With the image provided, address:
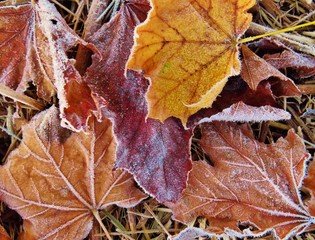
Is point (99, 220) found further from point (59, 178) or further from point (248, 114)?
point (248, 114)

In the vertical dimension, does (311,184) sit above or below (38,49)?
below

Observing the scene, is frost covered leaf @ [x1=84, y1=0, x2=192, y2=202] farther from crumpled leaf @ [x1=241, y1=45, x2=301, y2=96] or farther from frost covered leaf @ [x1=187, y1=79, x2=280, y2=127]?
crumpled leaf @ [x1=241, y1=45, x2=301, y2=96]

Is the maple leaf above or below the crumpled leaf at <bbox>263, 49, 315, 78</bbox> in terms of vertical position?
below

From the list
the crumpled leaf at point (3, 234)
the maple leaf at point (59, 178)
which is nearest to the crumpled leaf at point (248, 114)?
the maple leaf at point (59, 178)

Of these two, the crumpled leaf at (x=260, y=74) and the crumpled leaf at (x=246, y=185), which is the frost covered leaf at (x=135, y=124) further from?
the crumpled leaf at (x=260, y=74)

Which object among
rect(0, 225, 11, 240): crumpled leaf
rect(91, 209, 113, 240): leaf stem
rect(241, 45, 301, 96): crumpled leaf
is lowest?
rect(0, 225, 11, 240): crumpled leaf

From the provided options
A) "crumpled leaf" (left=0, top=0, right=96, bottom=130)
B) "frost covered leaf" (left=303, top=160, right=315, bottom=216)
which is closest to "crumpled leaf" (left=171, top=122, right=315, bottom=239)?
"frost covered leaf" (left=303, top=160, right=315, bottom=216)

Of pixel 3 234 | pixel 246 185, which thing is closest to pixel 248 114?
pixel 246 185

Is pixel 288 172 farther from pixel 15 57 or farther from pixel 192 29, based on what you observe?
pixel 15 57
